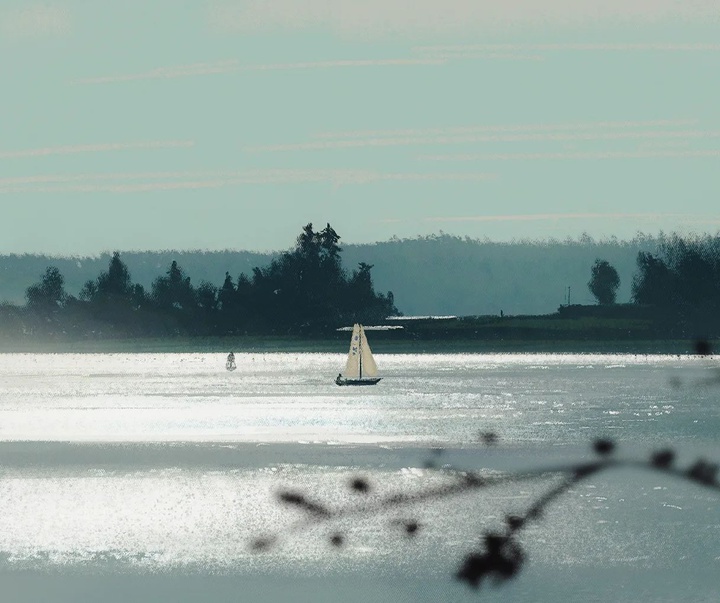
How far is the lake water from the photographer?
2962 cm

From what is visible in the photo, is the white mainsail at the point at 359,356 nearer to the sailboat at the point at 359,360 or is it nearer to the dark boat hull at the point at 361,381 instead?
the sailboat at the point at 359,360

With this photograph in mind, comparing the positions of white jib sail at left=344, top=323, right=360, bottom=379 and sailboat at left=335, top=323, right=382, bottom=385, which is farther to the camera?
white jib sail at left=344, top=323, right=360, bottom=379

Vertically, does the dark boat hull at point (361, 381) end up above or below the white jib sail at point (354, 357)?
below

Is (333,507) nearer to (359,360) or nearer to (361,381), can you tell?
(361,381)

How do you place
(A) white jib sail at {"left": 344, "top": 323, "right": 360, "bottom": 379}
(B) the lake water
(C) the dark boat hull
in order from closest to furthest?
(B) the lake water < (A) white jib sail at {"left": 344, "top": 323, "right": 360, "bottom": 379} < (C) the dark boat hull

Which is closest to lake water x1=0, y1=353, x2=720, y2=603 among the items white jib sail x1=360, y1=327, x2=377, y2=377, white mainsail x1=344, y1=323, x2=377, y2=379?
white mainsail x1=344, y1=323, x2=377, y2=379

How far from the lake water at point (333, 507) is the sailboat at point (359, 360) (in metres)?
45.7

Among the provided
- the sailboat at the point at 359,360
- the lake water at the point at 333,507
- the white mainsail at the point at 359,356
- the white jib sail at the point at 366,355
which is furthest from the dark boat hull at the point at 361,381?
the lake water at the point at 333,507

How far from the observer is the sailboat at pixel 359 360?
5935 inches

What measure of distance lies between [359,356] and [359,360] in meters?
1.37

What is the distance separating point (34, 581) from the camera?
3077 centimetres

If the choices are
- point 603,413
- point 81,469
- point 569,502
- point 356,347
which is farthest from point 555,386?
point 569,502

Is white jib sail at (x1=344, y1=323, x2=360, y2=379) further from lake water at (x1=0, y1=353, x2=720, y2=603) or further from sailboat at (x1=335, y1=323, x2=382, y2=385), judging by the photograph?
lake water at (x1=0, y1=353, x2=720, y2=603)

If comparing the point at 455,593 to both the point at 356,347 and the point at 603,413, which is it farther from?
the point at 356,347
